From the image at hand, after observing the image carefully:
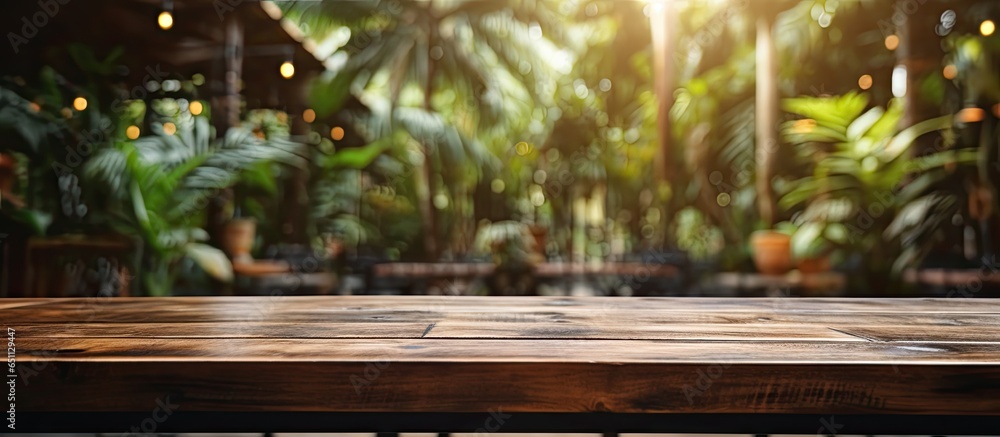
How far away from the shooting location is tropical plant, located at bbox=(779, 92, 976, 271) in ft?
11.5

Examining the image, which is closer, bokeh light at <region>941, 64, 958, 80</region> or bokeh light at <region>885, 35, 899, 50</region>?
bokeh light at <region>941, 64, 958, 80</region>

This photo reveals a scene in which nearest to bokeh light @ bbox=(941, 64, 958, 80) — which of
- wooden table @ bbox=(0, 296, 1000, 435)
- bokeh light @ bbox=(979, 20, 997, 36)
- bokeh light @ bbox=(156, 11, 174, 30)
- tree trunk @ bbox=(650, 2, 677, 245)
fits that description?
bokeh light @ bbox=(979, 20, 997, 36)

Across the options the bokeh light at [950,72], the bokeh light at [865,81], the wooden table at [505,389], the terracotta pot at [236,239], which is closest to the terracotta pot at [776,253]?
the bokeh light at [950,72]

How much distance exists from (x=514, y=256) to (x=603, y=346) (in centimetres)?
431

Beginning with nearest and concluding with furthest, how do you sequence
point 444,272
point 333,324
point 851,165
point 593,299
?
point 333,324
point 593,299
point 851,165
point 444,272

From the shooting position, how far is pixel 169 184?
3035 mm

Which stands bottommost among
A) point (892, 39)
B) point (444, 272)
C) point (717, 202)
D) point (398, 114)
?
point (444, 272)

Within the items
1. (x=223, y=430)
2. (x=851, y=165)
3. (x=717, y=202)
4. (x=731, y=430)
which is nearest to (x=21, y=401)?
(x=223, y=430)

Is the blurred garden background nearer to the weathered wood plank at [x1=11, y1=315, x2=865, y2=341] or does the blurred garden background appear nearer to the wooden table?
the weathered wood plank at [x1=11, y1=315, x2=865, y2=341]

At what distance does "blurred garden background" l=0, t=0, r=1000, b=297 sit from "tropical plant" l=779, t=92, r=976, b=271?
1 centimetres

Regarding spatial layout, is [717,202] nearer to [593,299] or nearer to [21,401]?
[593,299]

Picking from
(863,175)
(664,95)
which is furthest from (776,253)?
(664,95)

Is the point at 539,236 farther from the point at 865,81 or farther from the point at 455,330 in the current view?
the point at 455,330

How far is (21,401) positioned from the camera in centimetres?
64
